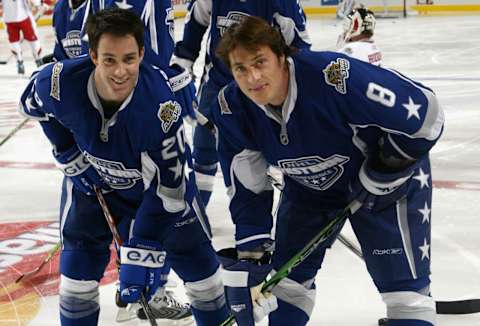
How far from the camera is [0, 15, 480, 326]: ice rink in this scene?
3.00m

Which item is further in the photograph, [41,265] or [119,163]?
[41,265]

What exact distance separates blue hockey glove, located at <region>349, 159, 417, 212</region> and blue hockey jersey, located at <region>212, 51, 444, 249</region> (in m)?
0.05

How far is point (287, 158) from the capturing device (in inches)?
84.8

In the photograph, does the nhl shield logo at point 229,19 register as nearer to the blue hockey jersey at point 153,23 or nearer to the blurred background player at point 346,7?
the blue hockey jersey at point 153,23

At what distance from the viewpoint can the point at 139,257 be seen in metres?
2.16

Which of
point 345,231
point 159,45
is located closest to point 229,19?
point 159,45

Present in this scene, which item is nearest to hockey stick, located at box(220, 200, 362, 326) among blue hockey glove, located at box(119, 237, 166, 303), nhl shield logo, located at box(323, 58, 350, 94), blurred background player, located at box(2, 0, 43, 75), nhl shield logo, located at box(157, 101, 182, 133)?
blue hockey glove, located at box(119, 237, 166, 303)

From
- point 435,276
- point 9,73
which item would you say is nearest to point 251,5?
point 435,276

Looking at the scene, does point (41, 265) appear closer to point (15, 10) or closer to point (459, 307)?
point (459, 307)

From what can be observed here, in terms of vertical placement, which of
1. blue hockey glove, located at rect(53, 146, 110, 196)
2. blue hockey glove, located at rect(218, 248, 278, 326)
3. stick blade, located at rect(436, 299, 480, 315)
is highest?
blue hockey glove, located at rect(53, 146, 110, 196)

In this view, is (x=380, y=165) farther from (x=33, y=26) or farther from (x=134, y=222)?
(x=33, y=26)

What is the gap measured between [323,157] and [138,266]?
0.53 metres

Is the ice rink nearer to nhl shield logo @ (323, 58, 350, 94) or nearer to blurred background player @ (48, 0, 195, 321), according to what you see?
blurred background player @ (48, 0, 195, 321)

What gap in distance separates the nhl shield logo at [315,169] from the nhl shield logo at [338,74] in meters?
0.21
